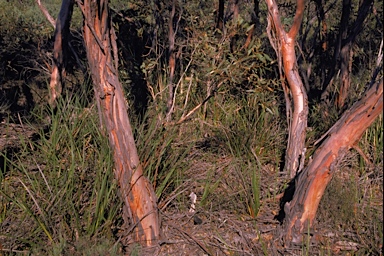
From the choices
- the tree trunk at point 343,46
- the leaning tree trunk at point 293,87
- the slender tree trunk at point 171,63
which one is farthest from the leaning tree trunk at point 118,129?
the tree trunk at point 343,46

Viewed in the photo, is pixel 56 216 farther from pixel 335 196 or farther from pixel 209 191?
pixel 335 196

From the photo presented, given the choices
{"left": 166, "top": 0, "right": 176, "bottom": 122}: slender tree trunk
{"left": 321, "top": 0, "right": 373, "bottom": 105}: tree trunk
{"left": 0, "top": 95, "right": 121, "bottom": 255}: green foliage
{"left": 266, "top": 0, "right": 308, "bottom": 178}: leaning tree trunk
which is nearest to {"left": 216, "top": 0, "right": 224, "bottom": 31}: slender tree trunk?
{"left": 166, "top": 0, "right": 176, "bottom": 122}: slender tree trunk

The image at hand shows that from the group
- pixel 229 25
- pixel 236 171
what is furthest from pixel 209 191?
pixel 229 25

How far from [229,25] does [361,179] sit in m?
2.29

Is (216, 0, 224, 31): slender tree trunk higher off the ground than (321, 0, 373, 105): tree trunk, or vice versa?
(216, 0, 224, 31): slender tree trunk

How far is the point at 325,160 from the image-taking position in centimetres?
400

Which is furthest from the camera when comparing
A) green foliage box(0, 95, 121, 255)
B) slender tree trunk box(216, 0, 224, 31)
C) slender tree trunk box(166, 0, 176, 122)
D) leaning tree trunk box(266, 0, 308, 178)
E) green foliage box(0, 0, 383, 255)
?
slender tree trunk box(216, 0, 224, 31)

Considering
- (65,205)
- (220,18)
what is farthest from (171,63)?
(65,205)

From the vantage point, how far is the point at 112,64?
4289 mm

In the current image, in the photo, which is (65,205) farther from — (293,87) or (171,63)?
(171,63)

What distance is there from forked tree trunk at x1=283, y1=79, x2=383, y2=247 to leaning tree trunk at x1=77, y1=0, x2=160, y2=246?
3.43ft

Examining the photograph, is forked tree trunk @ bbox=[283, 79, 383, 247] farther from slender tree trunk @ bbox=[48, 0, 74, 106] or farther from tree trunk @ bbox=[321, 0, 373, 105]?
slender tree trunk @ bbox=[48, 0, 74, 106]

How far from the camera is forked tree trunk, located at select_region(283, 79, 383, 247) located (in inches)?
146

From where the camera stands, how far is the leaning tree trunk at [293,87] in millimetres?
5043
